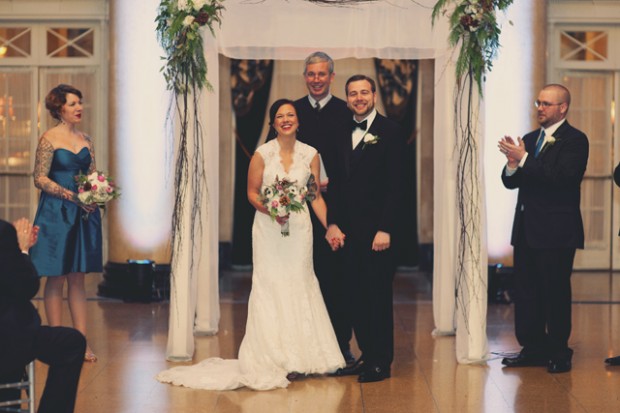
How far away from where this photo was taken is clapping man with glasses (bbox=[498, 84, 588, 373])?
6.52 m

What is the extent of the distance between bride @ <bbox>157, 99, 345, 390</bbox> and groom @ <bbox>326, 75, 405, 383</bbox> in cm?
21

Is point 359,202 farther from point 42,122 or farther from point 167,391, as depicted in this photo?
point 42,122

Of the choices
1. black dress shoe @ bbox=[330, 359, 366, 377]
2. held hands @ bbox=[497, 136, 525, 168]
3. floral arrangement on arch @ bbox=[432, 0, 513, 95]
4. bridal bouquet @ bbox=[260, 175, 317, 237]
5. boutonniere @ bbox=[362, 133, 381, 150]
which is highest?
floral arrangement on arch @ bbox=[432, 0, 513, 95]

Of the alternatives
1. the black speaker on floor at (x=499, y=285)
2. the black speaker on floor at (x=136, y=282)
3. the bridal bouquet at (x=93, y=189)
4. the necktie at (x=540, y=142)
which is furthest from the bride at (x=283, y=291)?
the black speaker on floor at (x=499, y=285)

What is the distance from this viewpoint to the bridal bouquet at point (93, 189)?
21.5 feet

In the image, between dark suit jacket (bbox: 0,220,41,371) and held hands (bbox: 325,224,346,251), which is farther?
held hands (bbox: 325,224,346,251)

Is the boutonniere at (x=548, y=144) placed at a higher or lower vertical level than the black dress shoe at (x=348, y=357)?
higher

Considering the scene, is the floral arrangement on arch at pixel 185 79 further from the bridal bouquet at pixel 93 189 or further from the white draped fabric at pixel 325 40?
the bridal bouquet at pixel 93 189

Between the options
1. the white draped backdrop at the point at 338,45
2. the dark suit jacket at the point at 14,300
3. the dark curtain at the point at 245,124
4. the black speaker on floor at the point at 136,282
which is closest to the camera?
the dark suit jacket at the point at 14,300

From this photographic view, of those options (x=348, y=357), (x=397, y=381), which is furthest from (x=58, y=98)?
Answer: (x=397, y=381)

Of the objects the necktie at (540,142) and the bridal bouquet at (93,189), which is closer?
the bridal bouquet at (93,189)

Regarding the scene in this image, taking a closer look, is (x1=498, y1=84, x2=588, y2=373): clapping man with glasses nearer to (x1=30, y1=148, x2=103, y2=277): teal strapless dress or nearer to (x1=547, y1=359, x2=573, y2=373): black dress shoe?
(x1=547, y1=359, x2=573, y2=373): black dress shoe

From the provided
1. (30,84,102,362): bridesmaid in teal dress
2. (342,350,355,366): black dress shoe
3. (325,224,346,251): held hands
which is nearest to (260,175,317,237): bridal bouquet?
(325,224,346,251): held hands

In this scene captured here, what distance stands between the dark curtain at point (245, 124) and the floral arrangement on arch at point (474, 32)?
5271 millimetres
